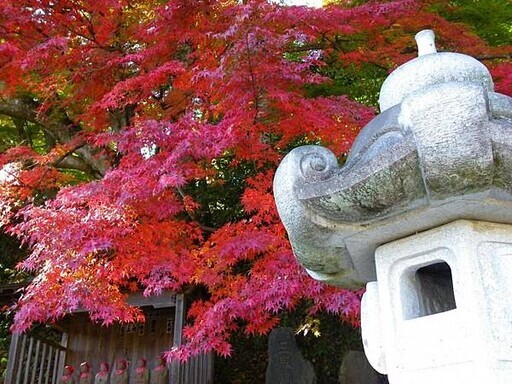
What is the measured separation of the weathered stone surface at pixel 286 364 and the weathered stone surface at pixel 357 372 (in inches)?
18.4

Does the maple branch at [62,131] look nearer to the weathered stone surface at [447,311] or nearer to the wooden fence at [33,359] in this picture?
the wooden fence at [33,359]

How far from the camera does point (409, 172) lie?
1981 millimetres

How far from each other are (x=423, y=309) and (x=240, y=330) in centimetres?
757

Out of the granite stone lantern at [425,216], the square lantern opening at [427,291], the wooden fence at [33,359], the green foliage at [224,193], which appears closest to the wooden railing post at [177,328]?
the wooden fence at [33,359]

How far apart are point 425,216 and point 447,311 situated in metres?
0.49

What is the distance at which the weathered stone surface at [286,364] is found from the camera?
21.8 ft

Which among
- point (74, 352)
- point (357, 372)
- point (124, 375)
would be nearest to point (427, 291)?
point (357, 372)

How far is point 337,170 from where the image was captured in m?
2.33

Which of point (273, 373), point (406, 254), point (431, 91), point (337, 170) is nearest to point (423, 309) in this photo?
point (406, 254)

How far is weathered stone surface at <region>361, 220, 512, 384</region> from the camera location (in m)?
2.08

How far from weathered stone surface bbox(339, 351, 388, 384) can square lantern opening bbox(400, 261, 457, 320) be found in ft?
14.4

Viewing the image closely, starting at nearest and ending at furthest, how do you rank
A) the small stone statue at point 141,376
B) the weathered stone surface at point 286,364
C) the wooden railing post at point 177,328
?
the weathered stone surface at point 286,364 < the wooden railing post at point 177,328 < the small stone statue at point 141,376

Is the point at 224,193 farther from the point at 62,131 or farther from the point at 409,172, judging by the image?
the point at 409,172

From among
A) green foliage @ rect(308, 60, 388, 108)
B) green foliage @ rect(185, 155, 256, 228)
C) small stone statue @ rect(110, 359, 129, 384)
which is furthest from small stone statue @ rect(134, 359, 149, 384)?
green foliage @ rect(308, 60, 388, 108)
